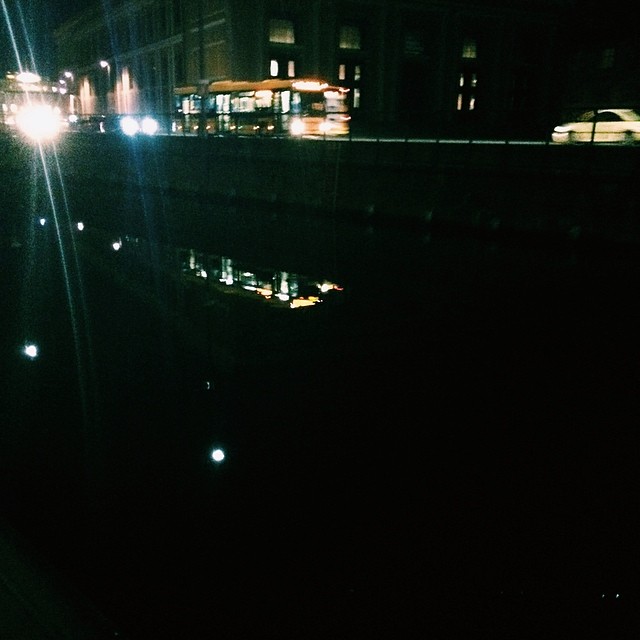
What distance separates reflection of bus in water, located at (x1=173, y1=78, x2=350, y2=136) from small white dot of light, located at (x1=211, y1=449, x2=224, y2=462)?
727 inches

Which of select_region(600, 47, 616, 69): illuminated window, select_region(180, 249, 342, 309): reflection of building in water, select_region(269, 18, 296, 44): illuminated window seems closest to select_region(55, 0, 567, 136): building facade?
select_region(269, 18, 296, 44): illuminated window

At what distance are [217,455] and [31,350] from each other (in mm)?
Answer: 3571

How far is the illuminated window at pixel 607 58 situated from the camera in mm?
40125

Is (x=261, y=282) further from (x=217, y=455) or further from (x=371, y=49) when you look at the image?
(x=371, y=49)

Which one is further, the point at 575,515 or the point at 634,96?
the point at 634,96

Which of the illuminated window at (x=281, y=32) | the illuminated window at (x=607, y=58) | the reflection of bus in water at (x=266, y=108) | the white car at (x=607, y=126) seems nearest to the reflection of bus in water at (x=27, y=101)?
the reflection of bus in water at (x=266, y=108)

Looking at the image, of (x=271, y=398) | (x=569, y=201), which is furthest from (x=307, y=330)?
(x=569, y=201)

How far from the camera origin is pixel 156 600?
11.9 feet

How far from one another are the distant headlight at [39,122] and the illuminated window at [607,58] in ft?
111

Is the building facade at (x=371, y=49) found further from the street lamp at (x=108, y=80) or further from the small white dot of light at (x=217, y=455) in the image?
the small white dot of light at (x=217, y=455)

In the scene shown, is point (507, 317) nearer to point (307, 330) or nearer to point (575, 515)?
point (307, 330)

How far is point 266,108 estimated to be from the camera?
28891mm

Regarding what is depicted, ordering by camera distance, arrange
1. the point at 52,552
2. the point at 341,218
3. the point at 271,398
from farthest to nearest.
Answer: the point at 341,218 < the point at 271,398 < the point at 52,552

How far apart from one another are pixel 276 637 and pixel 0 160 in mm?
33723
